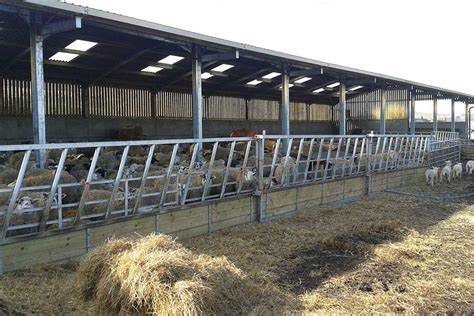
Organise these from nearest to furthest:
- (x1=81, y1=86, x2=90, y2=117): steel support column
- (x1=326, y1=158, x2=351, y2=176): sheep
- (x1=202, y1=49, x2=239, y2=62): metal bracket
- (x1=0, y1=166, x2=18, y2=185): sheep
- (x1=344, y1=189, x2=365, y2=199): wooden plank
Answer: (x1=0, y1=166, x2=18, y2=185): sheep, (x1=326, y1=158, x2=351, y2=176): sheep, (x1=344, y1=189, x2=365, y2=199): wooden plank, (x1=202, y1=49, x2=239, y2=62): metal bracket, (x1=81, y1=86, x2=90, y2=117): steel support column

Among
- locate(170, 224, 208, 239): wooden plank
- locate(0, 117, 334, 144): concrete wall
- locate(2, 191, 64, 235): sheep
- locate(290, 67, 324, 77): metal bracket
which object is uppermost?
locate(290, 67, 324, 77): metal bracket

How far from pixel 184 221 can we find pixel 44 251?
2658mm

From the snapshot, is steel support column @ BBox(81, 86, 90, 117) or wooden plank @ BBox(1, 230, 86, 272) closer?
wooden plank @ BBox(1, 230, 86, 272)

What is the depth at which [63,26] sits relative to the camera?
1135cm

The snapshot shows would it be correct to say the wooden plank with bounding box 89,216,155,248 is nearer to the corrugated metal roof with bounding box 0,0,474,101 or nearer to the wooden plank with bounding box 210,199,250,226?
the wooden plank with bounding box 210,199,250,226

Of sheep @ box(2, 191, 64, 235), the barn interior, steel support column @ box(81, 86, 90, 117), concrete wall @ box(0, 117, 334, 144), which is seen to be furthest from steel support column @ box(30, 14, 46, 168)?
steel support column @ box(81, 86, 90, 117)

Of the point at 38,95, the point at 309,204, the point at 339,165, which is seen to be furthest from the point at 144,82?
the point at 309,204

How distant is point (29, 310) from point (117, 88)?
21.8 m

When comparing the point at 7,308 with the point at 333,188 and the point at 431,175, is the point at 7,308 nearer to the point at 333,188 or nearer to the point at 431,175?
the point at 333,188

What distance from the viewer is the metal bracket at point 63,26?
10814 mm

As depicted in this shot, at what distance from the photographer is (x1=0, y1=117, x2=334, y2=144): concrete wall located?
21016 millimetres

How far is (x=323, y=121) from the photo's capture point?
39969 millimetres

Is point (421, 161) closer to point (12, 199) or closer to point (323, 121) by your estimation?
point (12, 199)

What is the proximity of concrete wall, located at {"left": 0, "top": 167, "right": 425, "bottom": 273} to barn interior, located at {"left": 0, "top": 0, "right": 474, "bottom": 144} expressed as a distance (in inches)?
201
